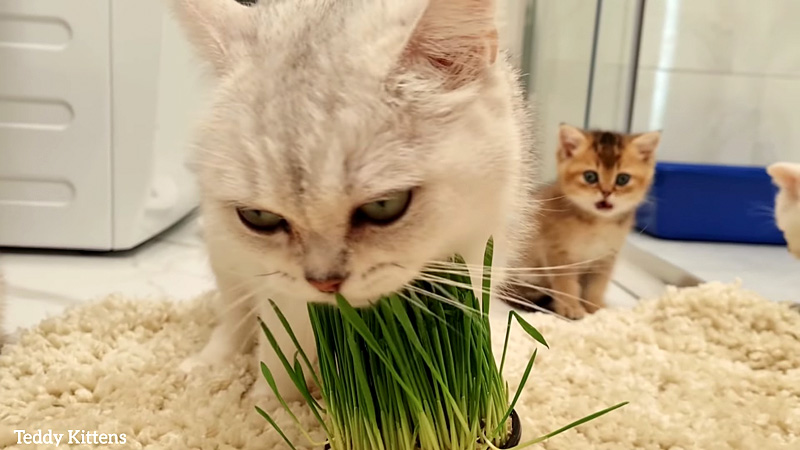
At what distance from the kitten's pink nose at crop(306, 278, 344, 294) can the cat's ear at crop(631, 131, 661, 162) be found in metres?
1.13

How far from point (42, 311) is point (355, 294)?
3.26 feet

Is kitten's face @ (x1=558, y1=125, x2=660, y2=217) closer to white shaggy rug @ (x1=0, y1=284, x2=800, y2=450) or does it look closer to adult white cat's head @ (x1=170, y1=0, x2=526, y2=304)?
white shaggy rug @ (x1=0, y1=284, x2=800, y2=450)

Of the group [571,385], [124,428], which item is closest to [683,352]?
[571,385]

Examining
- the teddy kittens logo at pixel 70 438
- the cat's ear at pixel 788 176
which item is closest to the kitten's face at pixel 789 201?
the cat's ear at pixel 788 176

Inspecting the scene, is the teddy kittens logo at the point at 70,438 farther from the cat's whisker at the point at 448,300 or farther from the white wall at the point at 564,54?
the white wall at the point at 564,54

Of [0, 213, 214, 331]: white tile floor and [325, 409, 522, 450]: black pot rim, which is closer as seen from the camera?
[325, 409, 522, 450]: black pot rim

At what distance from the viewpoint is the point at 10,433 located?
2.59 feet

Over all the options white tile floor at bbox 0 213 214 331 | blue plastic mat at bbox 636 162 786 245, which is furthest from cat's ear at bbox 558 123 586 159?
white tile floor at bbox 0 213 214 331

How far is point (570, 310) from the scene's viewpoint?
135cm

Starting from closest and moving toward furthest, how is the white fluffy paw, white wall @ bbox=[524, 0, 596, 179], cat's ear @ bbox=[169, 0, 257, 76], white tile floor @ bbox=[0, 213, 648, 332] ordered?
cat's ear @ bbox=[169, 0, 257, 76], the white fluffy paw, white tile floor @ bbox=[0, 213, 648, 332], white wall @ bbox=[524, 0, 596, 179]

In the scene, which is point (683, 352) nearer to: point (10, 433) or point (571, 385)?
point (571, 385)

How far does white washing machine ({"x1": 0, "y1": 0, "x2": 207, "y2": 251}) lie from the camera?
4.77 feet

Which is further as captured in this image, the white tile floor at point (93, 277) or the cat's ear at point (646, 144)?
the cat's ear at point (646, 144)

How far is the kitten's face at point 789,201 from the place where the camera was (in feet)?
4.71
